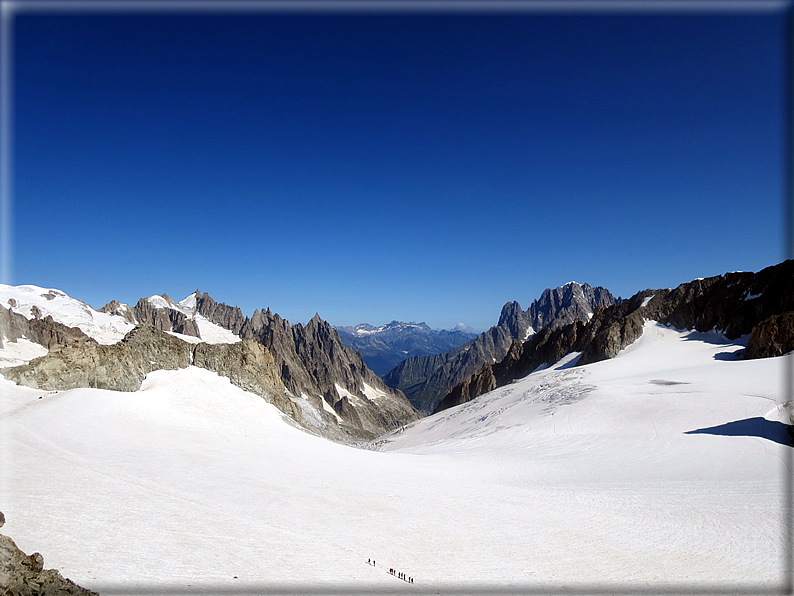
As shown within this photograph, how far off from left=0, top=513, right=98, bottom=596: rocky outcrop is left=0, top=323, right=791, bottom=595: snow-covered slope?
4.93 ft

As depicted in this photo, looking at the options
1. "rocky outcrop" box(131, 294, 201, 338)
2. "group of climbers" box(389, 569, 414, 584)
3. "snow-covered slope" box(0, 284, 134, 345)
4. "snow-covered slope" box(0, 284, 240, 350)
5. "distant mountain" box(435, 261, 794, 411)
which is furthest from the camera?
"rocky outcrop" box(131, 294, 201, 338)

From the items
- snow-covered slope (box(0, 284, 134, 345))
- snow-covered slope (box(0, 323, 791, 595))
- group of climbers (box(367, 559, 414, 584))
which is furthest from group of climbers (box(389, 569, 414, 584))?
snow-covered slope (box(0, 284, 134, 345))

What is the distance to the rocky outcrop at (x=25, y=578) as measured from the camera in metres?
5.84

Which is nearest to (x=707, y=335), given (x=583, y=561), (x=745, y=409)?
(x=745, y=409)

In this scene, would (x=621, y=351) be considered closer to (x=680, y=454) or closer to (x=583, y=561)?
(x=680, y=454)

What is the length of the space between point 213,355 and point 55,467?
24511 millimetres

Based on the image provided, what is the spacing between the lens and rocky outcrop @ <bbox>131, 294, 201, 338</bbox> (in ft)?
535

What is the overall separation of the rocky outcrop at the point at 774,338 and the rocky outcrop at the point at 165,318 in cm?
17708

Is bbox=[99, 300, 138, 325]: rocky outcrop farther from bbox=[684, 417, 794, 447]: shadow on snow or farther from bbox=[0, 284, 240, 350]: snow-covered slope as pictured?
bbox=[684, 417, 794, 447]: shadow on snow

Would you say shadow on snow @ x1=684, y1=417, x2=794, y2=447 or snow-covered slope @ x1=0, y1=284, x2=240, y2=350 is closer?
shadow on snow @ x1=684, y1=417, x2=794, y2=447

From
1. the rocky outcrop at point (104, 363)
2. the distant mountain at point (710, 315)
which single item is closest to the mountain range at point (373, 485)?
the rocky outcrop at point (104, 363)

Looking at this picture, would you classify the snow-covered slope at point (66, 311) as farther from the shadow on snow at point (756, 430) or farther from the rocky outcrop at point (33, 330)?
the shadow on snow at point (756, 430)

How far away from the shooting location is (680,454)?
21578mm

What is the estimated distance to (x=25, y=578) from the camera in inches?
235
